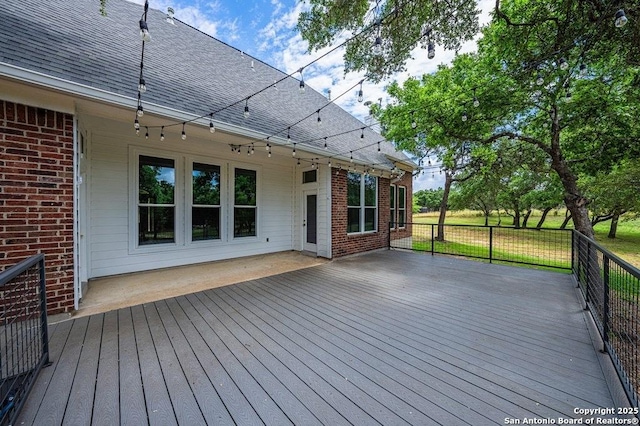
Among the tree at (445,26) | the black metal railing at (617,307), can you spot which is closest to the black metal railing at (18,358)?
the black metal railing at (617,307)

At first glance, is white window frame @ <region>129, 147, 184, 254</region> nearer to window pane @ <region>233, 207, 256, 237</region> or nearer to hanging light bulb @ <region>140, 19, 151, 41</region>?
window pane @ <region>233, 207, 256, 237</region>

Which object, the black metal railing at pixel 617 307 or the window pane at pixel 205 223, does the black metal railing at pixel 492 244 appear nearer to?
the black metal railing at pixel 617 307

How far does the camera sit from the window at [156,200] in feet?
17.1

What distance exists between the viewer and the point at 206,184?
6.08 metres

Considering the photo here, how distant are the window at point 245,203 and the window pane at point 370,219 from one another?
11.0 feet

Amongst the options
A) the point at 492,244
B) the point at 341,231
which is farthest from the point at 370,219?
the point at 492,244

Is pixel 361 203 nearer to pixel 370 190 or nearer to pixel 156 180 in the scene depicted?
pixel 370 190

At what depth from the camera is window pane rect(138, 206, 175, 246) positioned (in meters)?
5.21

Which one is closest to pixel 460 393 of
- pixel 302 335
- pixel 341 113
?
pixel 302 335

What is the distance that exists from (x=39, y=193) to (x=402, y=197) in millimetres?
10757

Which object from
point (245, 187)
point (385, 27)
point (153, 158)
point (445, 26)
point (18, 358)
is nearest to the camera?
point (18, 358)

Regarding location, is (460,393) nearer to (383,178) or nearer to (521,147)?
(383,178)

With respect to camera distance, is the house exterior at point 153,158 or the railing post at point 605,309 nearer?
the railing post at point 605,309

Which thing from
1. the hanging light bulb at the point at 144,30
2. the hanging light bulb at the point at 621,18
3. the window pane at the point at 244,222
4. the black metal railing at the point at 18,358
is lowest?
the black metal railing at the point at 18,358
